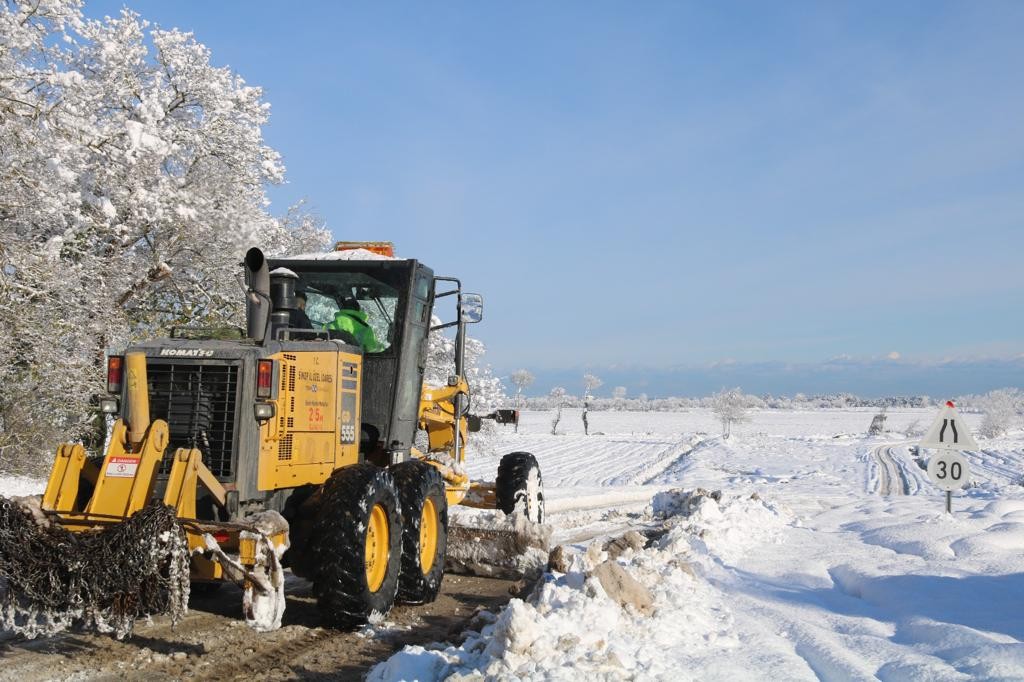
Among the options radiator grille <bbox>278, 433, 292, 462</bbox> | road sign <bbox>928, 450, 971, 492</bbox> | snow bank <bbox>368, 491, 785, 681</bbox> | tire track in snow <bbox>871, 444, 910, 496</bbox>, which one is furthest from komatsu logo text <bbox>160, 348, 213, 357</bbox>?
tire track in snow <bbox>871, 444, 910, 496</bbox>

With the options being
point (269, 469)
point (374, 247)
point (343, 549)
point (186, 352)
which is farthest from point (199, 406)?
point (374, 247)

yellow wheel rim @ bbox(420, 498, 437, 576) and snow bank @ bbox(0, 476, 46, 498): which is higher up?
yellow wheel rim @ bbox(420, 498, 437, 576)

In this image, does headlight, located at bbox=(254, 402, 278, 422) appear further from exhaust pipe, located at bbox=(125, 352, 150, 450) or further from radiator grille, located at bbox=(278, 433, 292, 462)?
exhaust pipe, located at bbox=(125, 352, 150, 450)

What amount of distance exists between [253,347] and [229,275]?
1349 cm

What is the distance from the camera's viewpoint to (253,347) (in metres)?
6.09

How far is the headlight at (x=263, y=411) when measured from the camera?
6008 mm

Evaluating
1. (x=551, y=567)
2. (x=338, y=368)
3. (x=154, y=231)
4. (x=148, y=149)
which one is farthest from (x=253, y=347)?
(x=154, y=231)

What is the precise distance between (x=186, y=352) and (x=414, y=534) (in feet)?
7.13

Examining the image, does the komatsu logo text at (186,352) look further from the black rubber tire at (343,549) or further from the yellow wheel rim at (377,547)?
the yellow wheel rim at (377,547)

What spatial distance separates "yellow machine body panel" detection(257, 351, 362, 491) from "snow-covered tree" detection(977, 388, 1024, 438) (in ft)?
205

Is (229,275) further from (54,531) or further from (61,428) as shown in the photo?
(54,531)

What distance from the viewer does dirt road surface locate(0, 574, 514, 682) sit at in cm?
520

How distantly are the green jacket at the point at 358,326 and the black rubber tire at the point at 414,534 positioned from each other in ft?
3.79

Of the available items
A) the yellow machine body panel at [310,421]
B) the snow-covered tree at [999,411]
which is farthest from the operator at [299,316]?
the snow-covered tree at [999,411]
